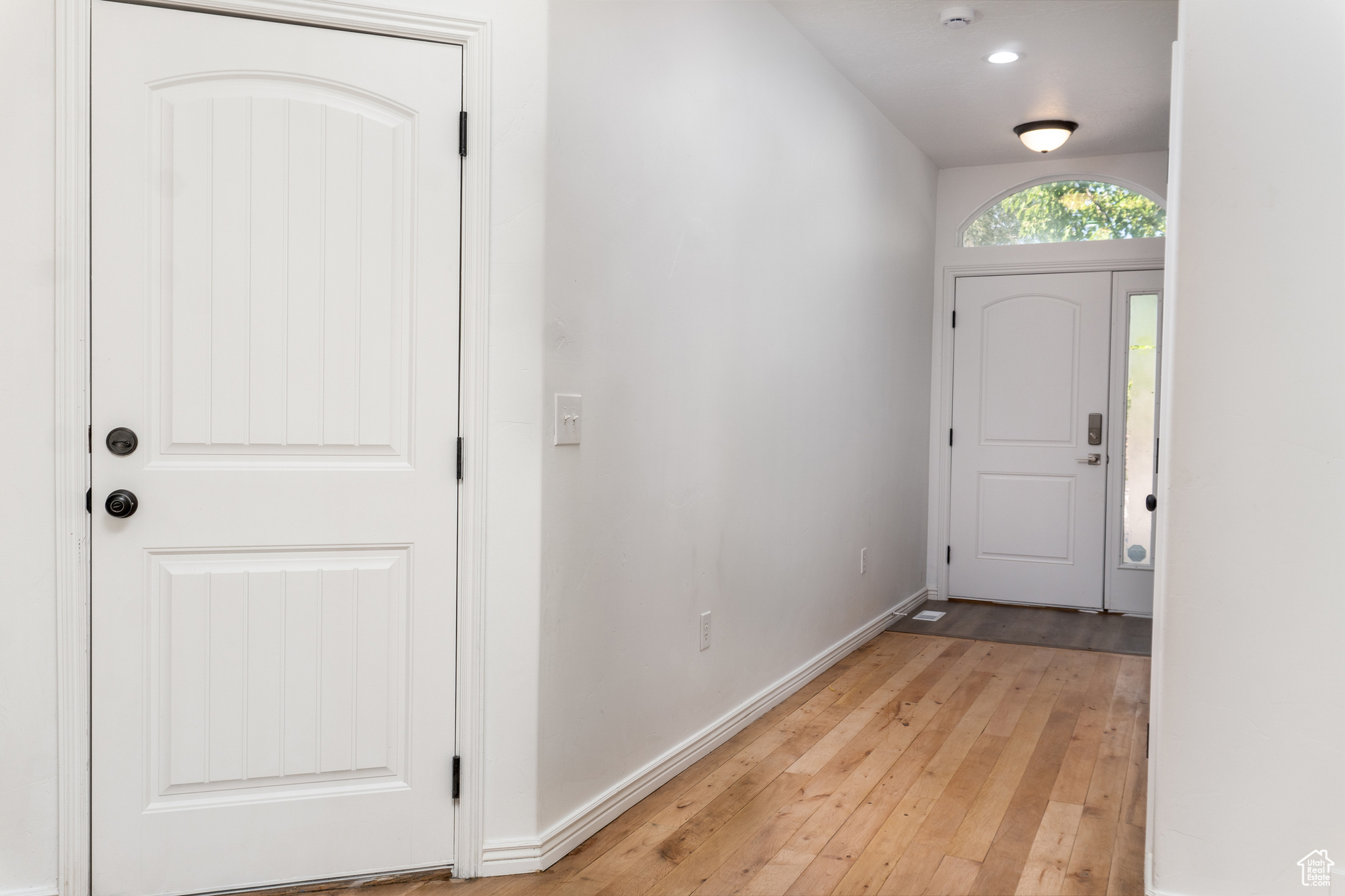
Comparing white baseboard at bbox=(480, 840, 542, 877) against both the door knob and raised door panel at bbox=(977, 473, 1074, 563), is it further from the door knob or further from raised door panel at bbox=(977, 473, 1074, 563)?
raised door panel at bbox=(977, 473, 1074, 563)

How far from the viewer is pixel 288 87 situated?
82.3 inches

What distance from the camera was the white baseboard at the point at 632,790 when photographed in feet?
7.36

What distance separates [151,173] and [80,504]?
0.71m

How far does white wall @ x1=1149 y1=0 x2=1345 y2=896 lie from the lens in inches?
74.3

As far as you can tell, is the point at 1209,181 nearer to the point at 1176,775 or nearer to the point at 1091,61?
the point at 1176,775

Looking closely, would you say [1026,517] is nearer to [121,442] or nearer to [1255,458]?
[1255,458]

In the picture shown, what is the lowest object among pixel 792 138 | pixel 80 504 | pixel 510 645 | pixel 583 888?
pixel 583 888

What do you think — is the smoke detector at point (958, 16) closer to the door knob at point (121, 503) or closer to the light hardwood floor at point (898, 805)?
the light hardwood floor at point (898, 805)

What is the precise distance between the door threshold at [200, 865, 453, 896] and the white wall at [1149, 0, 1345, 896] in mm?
1610

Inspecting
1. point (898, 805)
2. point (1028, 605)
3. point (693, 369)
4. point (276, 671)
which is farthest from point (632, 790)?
point (1028, 605)

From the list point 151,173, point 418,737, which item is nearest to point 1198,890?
point 418,737

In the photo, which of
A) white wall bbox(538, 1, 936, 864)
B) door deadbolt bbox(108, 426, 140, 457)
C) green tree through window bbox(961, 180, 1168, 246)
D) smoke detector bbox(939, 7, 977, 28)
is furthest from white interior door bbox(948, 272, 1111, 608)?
door deadbolt bbox(108, 426, 140, 457)

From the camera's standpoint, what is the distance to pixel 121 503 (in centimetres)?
200

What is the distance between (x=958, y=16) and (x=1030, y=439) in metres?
2.88
